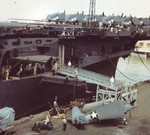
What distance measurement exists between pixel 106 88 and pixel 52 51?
1267 cm

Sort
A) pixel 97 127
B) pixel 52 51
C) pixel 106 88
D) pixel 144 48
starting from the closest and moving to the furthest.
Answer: pixel 97 127 → pixel 106 88 → pixel 52 51 → pixel 144 48

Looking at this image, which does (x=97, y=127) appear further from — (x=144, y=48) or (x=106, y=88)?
(x=144, y=48)

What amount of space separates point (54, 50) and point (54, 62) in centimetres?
610

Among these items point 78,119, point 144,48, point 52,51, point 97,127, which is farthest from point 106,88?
point 144,48

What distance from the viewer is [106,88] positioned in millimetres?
27547

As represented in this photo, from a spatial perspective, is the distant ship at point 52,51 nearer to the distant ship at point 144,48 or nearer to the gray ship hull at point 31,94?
the gray ship hull at point 31,94

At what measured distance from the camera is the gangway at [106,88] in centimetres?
2616

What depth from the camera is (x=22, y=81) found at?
2830 centimetres

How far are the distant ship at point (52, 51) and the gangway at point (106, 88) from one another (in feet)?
5.55

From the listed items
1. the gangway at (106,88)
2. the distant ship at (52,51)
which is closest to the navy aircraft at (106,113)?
the gangway at (106,88)

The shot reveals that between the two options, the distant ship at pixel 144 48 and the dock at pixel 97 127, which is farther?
the distant ship at pixel 144 48

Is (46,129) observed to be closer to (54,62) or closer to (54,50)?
(54,62)

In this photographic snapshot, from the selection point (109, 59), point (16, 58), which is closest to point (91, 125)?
point (16, 58)

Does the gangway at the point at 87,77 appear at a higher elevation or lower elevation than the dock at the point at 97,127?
higher
